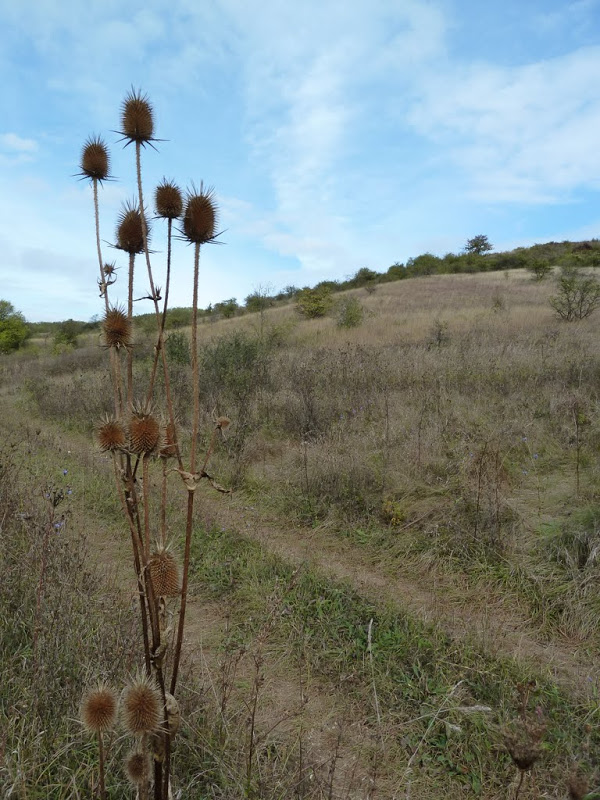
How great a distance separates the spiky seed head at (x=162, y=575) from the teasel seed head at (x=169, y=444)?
0.23m

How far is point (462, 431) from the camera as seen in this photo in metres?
6.27

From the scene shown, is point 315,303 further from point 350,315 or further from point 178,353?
point 178,353

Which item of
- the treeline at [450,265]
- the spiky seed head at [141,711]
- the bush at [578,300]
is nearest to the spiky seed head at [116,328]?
the spiky seed head at [141,711]

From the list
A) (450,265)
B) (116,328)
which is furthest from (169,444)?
(450,265)

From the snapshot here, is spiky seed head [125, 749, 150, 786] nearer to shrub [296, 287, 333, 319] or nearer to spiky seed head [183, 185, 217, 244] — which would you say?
spiky seed head [183, 185, 217, 244]

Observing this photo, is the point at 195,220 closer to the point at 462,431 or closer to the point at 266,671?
the point at 266,671

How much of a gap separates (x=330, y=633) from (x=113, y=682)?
163 cm

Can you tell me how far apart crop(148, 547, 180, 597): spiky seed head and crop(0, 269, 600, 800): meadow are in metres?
0.19

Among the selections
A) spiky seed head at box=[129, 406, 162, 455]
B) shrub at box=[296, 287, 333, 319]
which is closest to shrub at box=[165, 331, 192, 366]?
shrub at box=[296, 287, 333, 319]

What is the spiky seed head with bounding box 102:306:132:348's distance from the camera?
4.11ft

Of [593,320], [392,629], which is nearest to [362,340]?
[593,320]

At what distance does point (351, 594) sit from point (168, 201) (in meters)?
3.35

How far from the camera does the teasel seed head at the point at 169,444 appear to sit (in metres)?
1.22

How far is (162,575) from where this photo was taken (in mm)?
1231
